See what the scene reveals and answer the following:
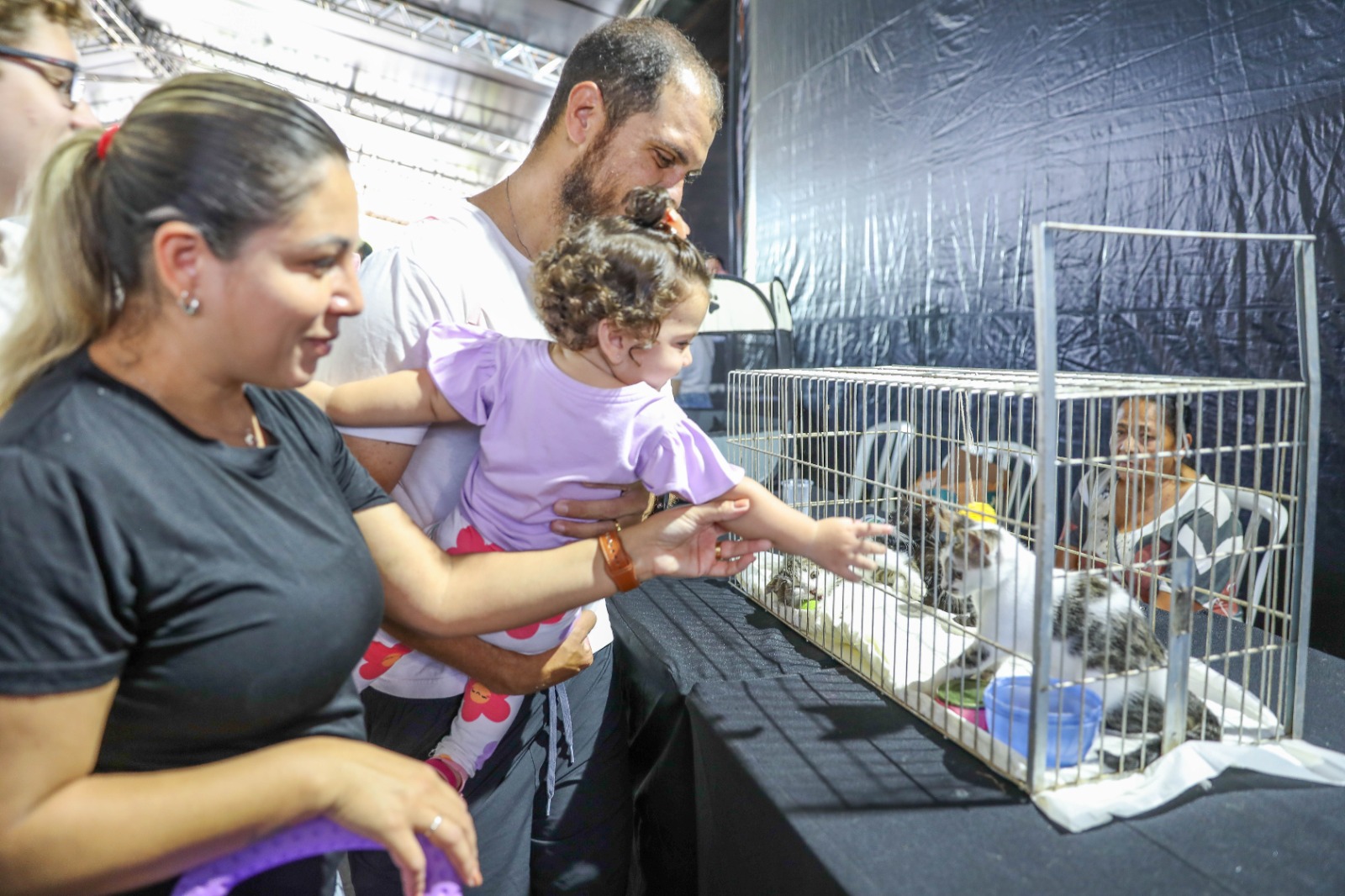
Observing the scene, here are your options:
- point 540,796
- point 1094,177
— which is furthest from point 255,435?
point 1094,177

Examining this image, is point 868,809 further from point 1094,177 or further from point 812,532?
point 1094,177

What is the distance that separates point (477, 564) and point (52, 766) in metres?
0.46

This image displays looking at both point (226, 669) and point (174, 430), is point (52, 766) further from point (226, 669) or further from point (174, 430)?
point (174, 430)

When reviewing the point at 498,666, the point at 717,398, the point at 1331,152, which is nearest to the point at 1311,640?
the point at 1331,152

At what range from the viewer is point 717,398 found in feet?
12.9

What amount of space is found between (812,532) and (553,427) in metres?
0.36

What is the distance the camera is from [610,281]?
0.96 meters

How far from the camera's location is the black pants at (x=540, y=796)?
1103 millimetres

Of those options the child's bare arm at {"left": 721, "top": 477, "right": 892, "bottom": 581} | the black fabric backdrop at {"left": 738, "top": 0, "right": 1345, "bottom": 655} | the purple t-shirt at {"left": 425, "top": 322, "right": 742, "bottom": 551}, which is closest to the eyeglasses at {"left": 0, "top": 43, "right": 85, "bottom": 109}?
the purple t-shirt at {"left": 425, "top": 322, "right": 742, "bottom": 551}

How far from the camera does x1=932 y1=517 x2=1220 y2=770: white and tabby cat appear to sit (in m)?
0.99

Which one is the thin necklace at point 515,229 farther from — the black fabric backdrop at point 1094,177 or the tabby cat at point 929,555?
the black fabric backdrop at point 1094,177

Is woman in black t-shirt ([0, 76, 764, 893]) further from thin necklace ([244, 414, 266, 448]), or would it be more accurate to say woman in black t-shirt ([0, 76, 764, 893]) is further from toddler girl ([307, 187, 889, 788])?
toddler girl ([307, 187, 889, 788])

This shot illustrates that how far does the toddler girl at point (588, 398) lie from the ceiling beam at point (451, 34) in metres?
6.32

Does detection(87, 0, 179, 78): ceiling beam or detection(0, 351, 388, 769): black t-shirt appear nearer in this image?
detection(0, 351, 388, 769): black t-shirt
